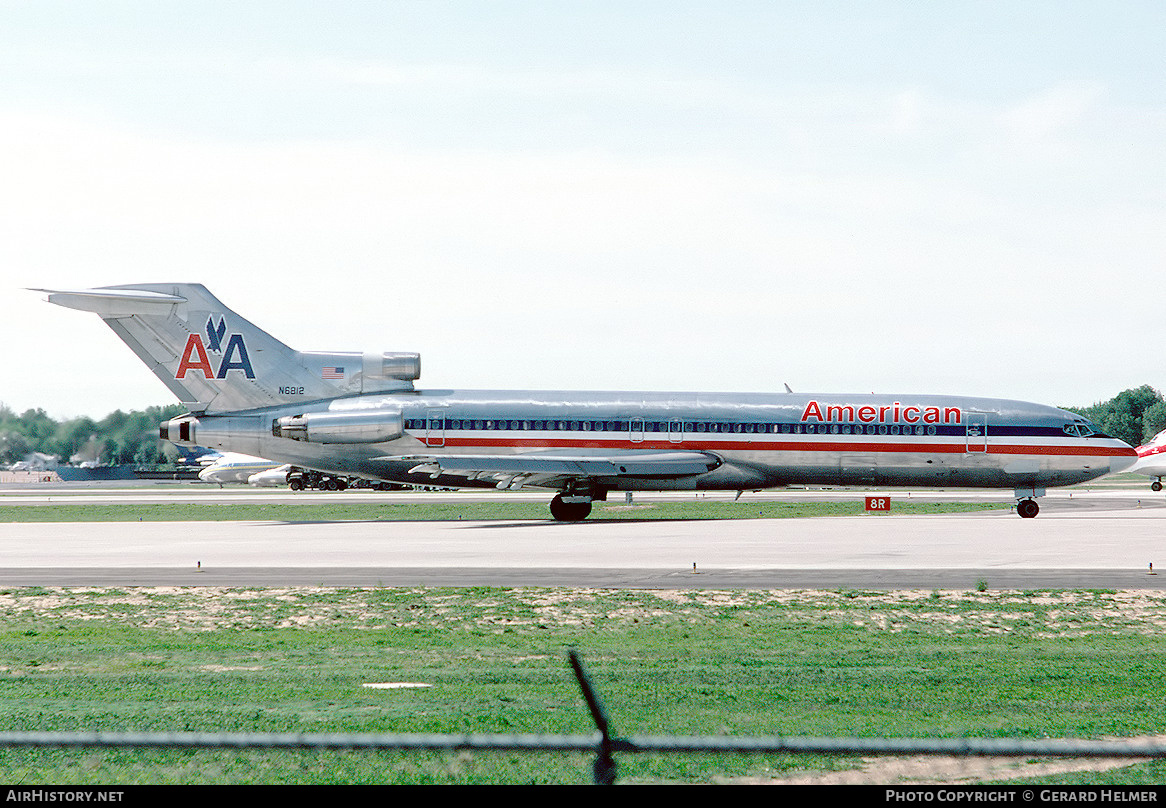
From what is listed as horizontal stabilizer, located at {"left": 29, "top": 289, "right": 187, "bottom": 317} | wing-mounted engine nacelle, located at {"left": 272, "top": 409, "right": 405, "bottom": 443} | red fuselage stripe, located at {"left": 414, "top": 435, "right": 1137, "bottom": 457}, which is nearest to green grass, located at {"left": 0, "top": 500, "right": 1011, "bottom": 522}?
red fuselage stripe, located at {"left": 414, "top": 435, "right": 1137, "bottom": 457}

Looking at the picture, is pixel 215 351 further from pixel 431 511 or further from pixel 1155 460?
pixel 1155 460

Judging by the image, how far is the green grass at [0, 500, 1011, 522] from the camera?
1743 inches

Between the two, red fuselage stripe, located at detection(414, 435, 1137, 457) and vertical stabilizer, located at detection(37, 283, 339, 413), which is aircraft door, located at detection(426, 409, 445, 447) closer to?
red fuselage stripe, located at detection(414, 435, 1137, 457)

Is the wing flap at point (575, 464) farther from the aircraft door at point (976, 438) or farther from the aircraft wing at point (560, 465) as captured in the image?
the aircraft door at point (976, 438)

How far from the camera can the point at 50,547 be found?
98.6ft

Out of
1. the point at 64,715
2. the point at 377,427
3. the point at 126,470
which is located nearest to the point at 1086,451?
the point at 377,427

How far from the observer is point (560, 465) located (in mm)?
41344

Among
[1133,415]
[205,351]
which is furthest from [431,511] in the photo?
[1133,415]

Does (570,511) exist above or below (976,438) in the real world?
below

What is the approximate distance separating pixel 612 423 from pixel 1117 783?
113 feet

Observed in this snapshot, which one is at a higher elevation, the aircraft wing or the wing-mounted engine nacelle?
the wing-mounted engine nacelle

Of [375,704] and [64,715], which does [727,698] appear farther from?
[64,715]

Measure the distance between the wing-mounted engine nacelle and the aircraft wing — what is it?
128cm

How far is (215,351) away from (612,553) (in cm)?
2253
